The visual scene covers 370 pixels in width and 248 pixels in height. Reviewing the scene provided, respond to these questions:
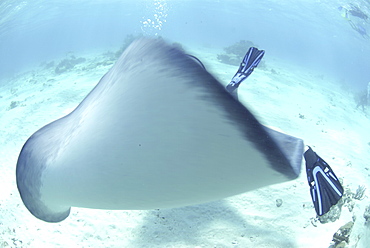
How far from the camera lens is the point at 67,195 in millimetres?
1401

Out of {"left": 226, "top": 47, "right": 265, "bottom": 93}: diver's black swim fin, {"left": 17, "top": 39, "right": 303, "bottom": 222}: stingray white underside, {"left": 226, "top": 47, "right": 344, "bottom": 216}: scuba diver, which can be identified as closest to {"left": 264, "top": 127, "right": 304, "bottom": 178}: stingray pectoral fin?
{"left": 17, "top": 39, "right": 303, "bottom": 222}: stingray white underside

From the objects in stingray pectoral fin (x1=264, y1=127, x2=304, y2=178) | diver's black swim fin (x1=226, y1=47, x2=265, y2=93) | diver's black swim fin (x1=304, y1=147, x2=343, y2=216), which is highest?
stingray pectoral fin (x1=264, y1=127, x2=304, y2=178)

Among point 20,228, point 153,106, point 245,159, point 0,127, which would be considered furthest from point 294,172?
point 0,127

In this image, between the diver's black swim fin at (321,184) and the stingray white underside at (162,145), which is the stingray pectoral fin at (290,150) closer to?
the stingray white underside at (162,145)

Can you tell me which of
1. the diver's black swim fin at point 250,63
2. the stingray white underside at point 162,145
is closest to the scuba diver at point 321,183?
the diver's black swim fin at point 250,63

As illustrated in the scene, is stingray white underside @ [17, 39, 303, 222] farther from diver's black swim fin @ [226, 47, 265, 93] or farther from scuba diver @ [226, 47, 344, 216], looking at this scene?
diver's black swim fin @ [226, 47, 265, 93]

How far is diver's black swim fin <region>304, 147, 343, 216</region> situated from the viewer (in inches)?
99.3

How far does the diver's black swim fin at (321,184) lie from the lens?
2.52 meters

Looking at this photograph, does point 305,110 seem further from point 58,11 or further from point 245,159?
point 58,11

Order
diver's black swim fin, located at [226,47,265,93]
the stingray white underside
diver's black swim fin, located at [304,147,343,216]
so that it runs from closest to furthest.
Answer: the stingray white underside
diver's black swim fin, located at [304,147,343,216]
diver's black swim fin, located at [226,47,265,93]

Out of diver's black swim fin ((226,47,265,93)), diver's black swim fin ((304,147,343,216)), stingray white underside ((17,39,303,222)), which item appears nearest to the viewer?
stingray white underside ((17,39,303,222))

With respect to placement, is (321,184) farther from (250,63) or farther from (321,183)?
(250,63)

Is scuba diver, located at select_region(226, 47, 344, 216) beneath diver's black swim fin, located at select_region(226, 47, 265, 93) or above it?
beneath

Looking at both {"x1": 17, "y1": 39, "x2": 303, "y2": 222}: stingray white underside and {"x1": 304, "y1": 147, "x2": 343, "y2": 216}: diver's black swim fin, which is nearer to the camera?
{"x1": 17, "y1": 39, "x2": 303, "y2": 222}: stingray white underside
